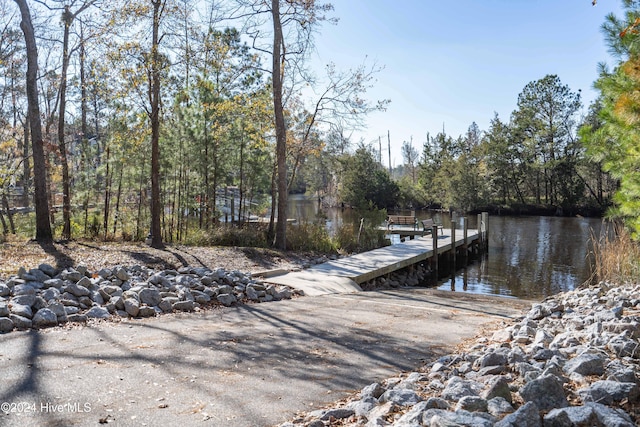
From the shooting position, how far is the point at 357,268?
1112cm

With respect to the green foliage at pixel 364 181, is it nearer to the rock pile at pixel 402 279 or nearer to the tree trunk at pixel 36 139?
the rock pile at pixel 402 279

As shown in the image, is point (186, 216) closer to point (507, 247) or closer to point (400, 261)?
point (400, 261)

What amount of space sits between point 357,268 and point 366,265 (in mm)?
659

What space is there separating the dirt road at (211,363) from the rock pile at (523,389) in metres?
0.46

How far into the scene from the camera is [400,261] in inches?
511

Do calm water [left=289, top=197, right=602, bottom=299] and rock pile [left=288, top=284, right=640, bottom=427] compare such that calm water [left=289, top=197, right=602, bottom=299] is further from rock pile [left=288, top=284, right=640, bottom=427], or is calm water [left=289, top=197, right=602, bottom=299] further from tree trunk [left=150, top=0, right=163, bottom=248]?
rock pile [left=288, top=284, right=640, bottom=427]

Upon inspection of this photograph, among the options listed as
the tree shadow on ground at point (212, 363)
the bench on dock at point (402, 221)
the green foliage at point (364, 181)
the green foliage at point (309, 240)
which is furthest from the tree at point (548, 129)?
the tree shadow on ground at point (212, 363)

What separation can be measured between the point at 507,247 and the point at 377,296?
14798 millimetres

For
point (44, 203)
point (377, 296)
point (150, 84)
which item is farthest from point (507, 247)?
point (44, 203)

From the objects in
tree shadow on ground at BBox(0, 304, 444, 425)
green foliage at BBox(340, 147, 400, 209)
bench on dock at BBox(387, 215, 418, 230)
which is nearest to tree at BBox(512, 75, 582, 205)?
green foliage at BBox(340, 147, 400, 209)

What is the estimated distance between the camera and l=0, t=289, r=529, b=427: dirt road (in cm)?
313

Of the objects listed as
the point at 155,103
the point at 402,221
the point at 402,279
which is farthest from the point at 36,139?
the point at 402,221

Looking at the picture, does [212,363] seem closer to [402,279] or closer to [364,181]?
[402,279]

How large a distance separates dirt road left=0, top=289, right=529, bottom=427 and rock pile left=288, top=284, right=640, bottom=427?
1.51 feet
